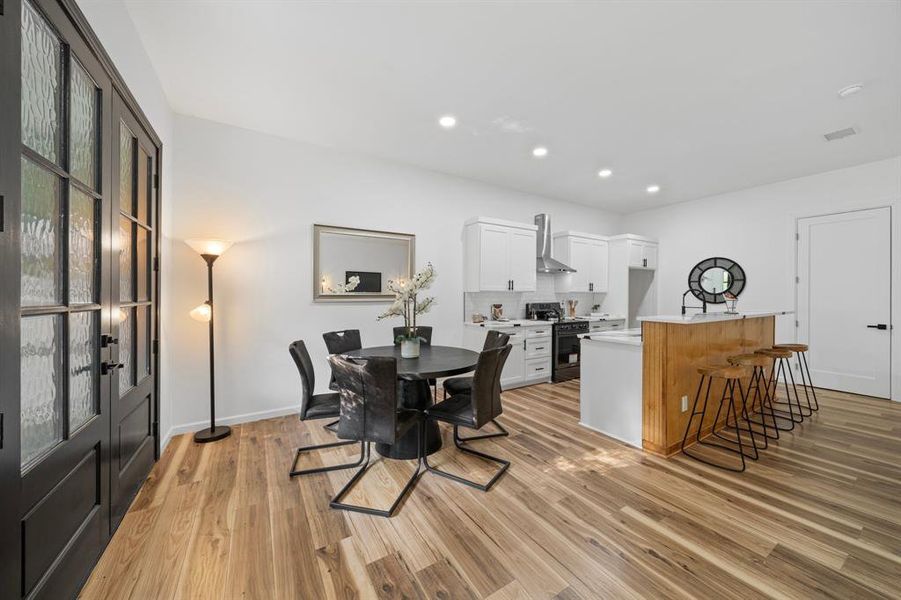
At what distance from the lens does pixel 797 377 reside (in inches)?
200

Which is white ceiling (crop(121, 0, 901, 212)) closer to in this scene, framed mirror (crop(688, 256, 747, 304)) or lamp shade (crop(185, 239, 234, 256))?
lamp shade (crop(185, 239, 234, 256))

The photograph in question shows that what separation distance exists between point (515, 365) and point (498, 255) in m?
1.58

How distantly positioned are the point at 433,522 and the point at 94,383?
1.92 metres

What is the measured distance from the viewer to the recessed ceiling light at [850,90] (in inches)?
111

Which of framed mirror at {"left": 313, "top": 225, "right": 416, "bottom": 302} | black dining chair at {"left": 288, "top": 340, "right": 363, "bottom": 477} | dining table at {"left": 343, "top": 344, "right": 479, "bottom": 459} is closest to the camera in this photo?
black dining chair at {"left": 288, "top": 340, "right": 363, "bottom": 477}

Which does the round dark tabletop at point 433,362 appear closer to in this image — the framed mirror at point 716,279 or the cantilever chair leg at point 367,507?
the cantilever chair leg at point 367,507

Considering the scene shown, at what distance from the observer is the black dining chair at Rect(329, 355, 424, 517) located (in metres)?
2.16

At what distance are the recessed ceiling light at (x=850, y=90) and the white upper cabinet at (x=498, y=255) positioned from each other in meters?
3.26

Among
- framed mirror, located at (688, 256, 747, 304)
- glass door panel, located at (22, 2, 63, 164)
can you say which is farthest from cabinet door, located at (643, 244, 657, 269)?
glass door panel, located at (22, 2, 63, 164)

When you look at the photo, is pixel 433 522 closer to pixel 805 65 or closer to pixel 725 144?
pixel 805 65

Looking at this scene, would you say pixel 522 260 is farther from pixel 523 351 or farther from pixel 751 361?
pixel 751 361

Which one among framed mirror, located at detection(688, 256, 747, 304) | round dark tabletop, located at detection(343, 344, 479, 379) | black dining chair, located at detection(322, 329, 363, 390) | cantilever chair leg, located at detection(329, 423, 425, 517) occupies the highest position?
framed mirror, located at detection(688, 256, 747, 304)

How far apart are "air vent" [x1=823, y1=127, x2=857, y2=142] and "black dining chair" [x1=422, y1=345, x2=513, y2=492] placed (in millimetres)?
4215

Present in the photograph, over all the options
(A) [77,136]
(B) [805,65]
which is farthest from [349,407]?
(B) [805,65]
